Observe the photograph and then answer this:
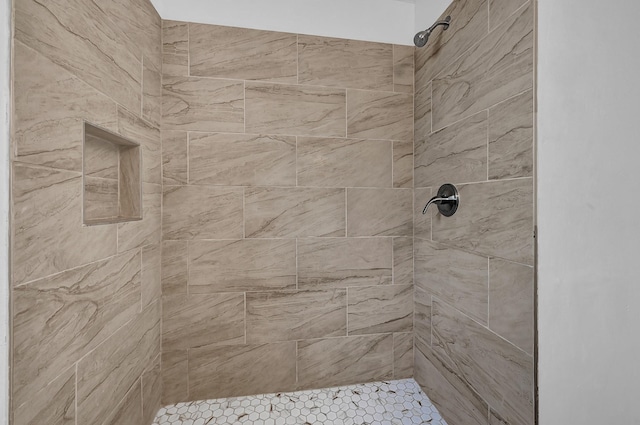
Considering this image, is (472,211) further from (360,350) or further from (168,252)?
(168,252)

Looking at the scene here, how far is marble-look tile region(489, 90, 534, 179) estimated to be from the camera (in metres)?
0.85

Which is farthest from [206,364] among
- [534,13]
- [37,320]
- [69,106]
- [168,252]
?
[534,13]

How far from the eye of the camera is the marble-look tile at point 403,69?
1.56 metres

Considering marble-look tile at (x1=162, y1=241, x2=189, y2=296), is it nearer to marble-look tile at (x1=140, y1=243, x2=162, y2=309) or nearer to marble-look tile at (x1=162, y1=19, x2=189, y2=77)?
marble-look tile at (x1=140, y1=243, x2=162, y2=309)

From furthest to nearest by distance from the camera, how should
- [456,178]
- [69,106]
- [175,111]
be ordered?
1. [175,111]
2. [456,178]
3. [69,106]

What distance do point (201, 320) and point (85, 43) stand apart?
1166mm

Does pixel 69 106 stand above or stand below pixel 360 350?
above

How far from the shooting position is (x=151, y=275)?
50.8 inches

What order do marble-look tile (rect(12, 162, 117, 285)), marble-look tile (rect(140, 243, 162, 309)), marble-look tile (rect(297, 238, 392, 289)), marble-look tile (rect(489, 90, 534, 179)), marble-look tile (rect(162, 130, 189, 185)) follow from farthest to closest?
1. marble-look tile (rect(297, 238, 392, 289))
2. marble-look tile (rect(162, 130, 189, 185))
3. marble-look tile (rect(140, 243, 162, 309))
4. marble-look tile (rect(489, 90, 534, 179))
5. marble-look tile (rect(12, 162, 117, 285))

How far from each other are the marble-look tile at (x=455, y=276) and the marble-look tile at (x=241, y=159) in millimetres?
764

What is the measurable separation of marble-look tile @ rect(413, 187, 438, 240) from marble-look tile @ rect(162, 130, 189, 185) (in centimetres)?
117

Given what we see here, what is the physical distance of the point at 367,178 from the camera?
1.53 m

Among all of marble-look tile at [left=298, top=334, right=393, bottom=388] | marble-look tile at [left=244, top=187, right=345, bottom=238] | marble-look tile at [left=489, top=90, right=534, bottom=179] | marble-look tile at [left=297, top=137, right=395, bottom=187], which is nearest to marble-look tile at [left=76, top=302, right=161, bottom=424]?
marble-look tile at [left=244, top=187, right=345, bottom=238]

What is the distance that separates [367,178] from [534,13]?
2.88 feet
